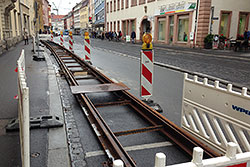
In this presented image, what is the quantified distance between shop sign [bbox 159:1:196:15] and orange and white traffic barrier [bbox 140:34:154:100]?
2282 centimetres

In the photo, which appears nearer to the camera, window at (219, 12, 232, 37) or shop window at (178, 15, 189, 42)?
window at (219, 12, 232, 37)

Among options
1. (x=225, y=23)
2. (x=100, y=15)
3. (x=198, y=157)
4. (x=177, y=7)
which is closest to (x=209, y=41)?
(x=225, y=23)

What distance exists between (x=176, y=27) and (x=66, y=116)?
27.1m

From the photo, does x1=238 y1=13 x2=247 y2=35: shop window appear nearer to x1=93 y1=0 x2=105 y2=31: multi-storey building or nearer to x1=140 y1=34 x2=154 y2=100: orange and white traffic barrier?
x1=140 y1=34 x2=154 y2=100: orange and white traffic barrier

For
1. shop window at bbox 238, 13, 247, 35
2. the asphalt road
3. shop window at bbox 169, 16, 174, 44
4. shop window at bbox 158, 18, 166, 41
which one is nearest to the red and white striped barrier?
the asphalt road

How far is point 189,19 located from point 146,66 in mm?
23463

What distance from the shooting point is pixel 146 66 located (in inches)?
217

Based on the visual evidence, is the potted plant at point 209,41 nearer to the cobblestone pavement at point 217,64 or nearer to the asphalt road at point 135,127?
the cobblestone pavement at point 217,64

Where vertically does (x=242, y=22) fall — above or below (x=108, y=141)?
above

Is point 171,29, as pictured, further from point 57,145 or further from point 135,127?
point 57,145

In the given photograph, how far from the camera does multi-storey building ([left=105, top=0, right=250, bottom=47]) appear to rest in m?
24.8

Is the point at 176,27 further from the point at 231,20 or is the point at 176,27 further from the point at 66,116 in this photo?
the point at 66,116

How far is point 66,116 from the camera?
4.71m

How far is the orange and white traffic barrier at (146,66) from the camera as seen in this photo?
5395 mm
